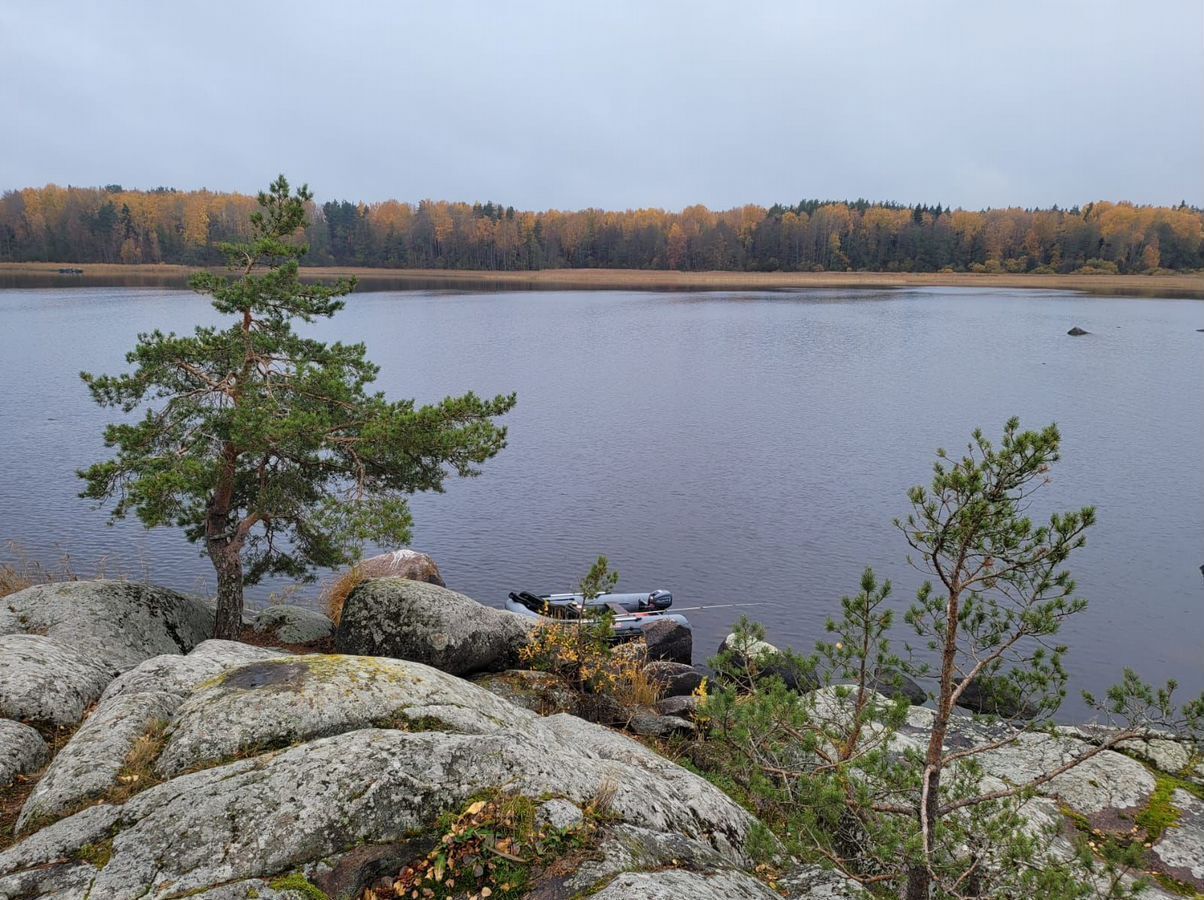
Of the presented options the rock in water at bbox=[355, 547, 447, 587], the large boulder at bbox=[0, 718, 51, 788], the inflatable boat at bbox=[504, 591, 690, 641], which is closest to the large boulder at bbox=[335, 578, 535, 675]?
the inflatable boat at bbox=[504, 591, 690, 641]

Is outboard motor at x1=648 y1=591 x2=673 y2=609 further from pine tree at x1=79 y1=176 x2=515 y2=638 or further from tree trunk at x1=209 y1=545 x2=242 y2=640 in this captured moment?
tree trunk at x1=209 y1=545 x2=242 y2=640

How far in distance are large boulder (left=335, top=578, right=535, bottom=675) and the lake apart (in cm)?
719

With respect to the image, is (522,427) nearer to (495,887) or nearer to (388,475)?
(388,475)

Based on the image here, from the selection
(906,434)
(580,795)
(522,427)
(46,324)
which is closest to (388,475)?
(580,795)

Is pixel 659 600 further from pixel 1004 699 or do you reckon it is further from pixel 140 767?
pixel 140 767

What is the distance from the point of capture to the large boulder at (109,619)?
11.4 m

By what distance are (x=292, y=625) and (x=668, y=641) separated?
7841 mm

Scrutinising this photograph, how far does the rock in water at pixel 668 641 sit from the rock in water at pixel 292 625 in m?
6.68

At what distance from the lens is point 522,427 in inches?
1500

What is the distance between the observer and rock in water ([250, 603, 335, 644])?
1505 cm

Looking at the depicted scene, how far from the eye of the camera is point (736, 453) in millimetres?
34594

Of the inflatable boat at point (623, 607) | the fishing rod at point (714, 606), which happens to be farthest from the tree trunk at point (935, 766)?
the fishing rod at point (714, 606)

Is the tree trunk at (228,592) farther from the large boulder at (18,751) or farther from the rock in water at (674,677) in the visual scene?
the rock in water at (674,677)

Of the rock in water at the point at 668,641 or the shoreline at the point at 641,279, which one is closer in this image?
the rock in water at the point at 668,641
